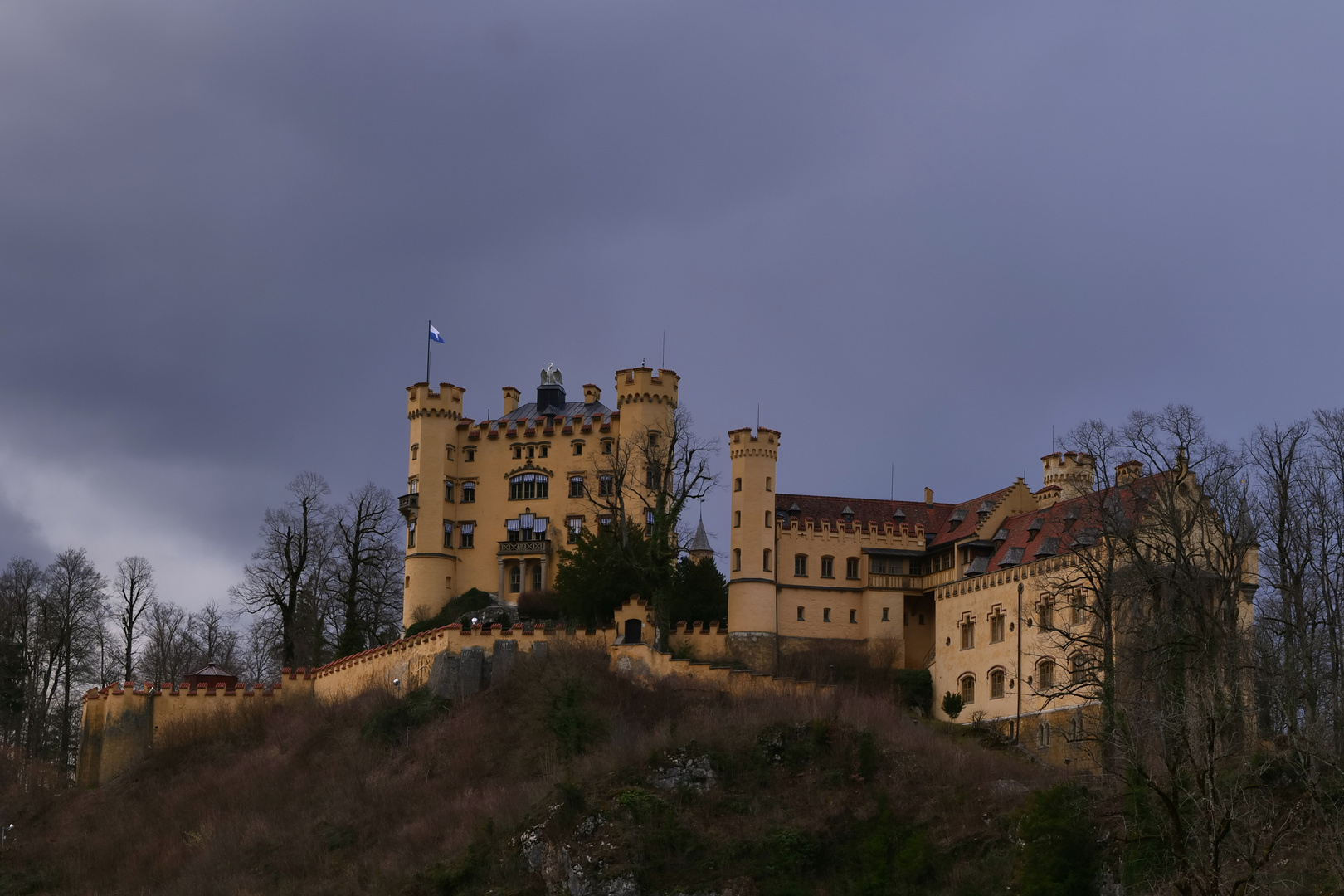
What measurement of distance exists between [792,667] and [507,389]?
85.1ft

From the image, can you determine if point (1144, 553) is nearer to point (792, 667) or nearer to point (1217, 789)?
point (792, 667)

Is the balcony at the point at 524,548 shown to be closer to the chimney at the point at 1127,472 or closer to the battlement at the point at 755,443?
the battlement at the point at 755,443

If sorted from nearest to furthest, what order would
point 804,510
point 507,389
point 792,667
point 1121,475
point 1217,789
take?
point 1217,789
point 1121,475
point 792,667
point 804,510
point 507,389

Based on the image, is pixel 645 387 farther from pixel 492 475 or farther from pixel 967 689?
pixel 967 689

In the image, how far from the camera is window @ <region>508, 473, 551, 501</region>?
84500 mm

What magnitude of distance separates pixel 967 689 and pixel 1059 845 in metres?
20.3

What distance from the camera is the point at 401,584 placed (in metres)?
96.9

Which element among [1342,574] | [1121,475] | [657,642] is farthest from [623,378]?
[1342,574]

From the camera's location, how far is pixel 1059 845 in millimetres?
48938

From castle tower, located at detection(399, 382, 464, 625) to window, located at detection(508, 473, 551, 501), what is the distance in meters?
3.09

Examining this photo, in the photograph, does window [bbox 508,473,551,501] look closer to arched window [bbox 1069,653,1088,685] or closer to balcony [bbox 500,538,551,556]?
balcony [bbox 500,538,551,556]

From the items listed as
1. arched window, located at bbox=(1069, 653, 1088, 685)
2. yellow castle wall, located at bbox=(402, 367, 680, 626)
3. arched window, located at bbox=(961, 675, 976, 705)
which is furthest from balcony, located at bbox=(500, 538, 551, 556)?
arched window, located at bbox=(1069, 653, 1088, 685)

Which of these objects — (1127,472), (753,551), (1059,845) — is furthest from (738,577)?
(1059,845)

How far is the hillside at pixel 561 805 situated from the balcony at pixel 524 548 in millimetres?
14237
